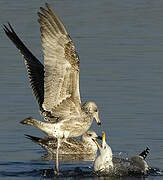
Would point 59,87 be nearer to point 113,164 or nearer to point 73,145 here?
point 113,164

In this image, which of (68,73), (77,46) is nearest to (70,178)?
(68,73)

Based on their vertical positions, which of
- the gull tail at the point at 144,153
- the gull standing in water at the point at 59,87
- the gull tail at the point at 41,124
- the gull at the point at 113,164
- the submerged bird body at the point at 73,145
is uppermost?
the gull standing in water at the point at 59,87

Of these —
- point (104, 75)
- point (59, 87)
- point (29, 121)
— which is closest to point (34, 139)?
point (29, 121)

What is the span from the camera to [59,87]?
45.4 feet

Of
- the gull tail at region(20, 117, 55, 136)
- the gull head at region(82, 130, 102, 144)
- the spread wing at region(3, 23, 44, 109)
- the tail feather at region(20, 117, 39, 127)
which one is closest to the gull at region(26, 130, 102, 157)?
the gull head at region(82, 130, 102, 144)

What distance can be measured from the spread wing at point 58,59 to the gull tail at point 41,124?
50 centimetres

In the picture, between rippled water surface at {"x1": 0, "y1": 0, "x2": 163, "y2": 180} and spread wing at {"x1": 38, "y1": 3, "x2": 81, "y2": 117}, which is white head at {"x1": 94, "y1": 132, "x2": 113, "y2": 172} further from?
spread wing at {"x1": 38, "y1": 3, "x2": 81, "y2": 117}

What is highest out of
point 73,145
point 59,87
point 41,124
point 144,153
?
point 59,87

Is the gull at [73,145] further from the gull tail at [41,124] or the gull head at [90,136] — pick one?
the gull tail at [41,124]

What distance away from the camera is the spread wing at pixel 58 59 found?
539 inches

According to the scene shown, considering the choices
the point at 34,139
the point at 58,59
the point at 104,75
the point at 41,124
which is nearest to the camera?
the point at 58,59

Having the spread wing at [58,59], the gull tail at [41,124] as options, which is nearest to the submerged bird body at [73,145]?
the gull tail at [41,124]

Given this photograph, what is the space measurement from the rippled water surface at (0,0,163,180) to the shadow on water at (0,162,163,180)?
0.05 feet

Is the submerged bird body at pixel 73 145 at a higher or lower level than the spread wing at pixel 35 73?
lower
